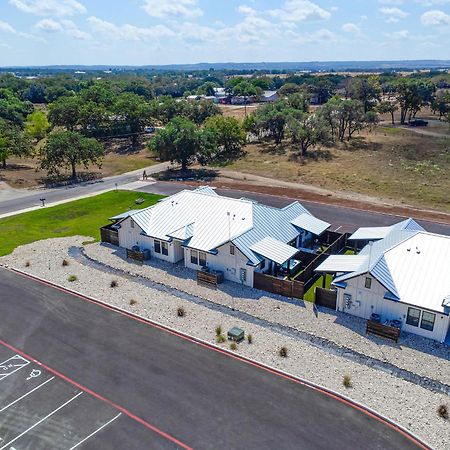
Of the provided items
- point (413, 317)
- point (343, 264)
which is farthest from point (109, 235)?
point (413, 317)

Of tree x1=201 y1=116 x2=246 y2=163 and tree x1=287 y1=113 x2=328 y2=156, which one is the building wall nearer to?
tree x1=201 y1=116 x2=246 y2=163

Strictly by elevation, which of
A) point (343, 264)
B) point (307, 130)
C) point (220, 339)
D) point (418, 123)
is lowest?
point (220, 339)

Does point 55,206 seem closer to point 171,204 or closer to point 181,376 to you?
point 171,204

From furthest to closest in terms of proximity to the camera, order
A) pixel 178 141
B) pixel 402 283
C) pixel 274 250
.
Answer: pixel 178 141, pixel 274 250, pixel 402 283

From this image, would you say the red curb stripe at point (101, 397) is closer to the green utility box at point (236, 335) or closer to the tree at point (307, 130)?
the green utility box at point (236, 335)

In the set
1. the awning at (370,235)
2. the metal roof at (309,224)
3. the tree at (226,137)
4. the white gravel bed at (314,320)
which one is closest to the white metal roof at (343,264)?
the white gravel bed at (314,320)

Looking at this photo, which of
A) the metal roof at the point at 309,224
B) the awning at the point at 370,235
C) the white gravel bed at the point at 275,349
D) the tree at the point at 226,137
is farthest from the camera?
the tree at the point at 226,137

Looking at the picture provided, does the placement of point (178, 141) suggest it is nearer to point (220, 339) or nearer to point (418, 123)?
point (220, 339)
